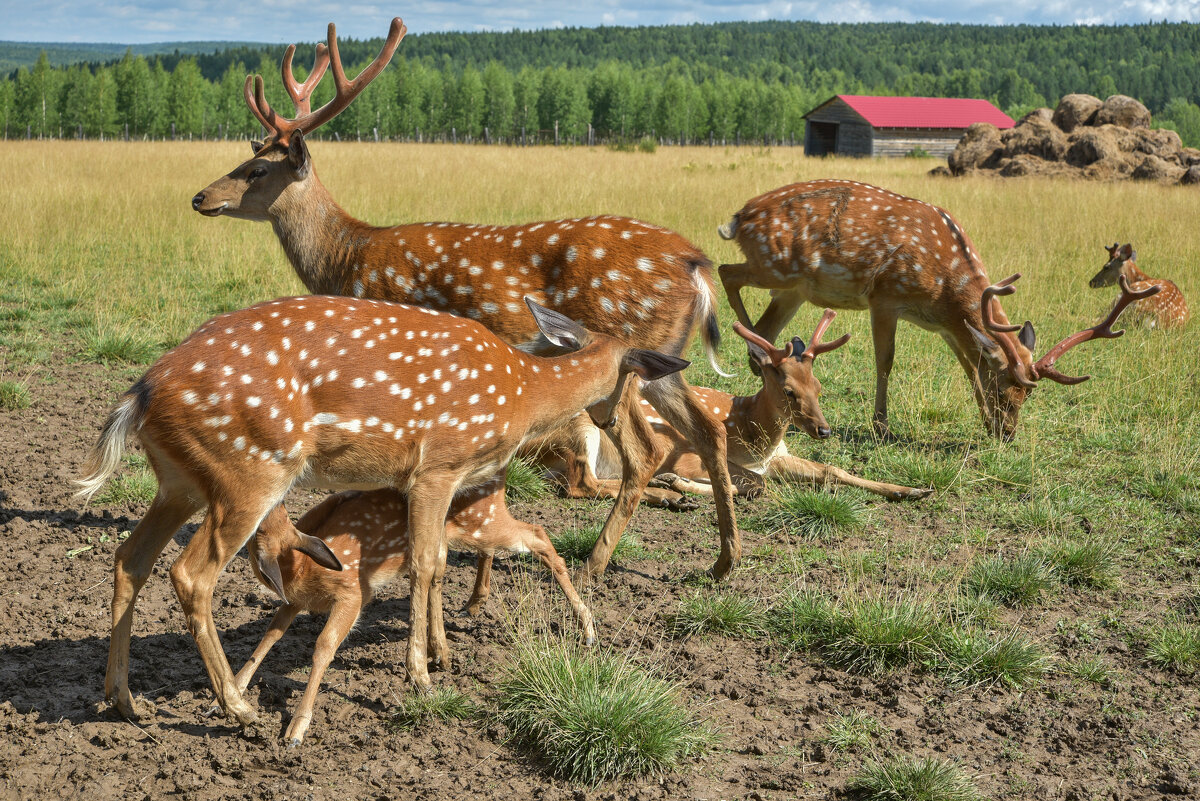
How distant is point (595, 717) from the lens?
3.54 metres

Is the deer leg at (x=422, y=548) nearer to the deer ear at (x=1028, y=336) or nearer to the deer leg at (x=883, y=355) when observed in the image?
the deer leg at (x=883, y=355)

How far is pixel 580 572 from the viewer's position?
503cm

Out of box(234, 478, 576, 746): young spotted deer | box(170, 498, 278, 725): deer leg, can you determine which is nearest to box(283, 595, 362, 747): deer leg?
box(234, 478, 576, 746): young spotted deer

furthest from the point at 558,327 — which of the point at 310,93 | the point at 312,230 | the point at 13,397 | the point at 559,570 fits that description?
the point at 13,397

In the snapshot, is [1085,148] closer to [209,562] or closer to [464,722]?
[464,722]

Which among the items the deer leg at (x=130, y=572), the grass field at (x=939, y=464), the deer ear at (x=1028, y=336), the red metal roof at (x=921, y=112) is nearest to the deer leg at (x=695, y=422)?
the grass field at (x=939, y=464)

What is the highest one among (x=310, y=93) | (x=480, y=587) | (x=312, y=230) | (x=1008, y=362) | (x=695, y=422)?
(x=310, y=93)

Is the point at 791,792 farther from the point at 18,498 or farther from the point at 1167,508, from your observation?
the point at 18,498

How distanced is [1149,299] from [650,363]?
26.2 feet

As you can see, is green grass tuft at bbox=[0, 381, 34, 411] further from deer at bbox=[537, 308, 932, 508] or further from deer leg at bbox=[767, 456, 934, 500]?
deer leg at bbox=[767, 456, 934, 500]

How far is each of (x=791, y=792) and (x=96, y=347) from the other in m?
6.99

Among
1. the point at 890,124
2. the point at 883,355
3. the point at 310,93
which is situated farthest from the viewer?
the point at 890,124

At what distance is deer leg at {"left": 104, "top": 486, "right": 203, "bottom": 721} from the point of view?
3.72m

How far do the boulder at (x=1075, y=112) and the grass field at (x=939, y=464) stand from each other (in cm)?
1140
